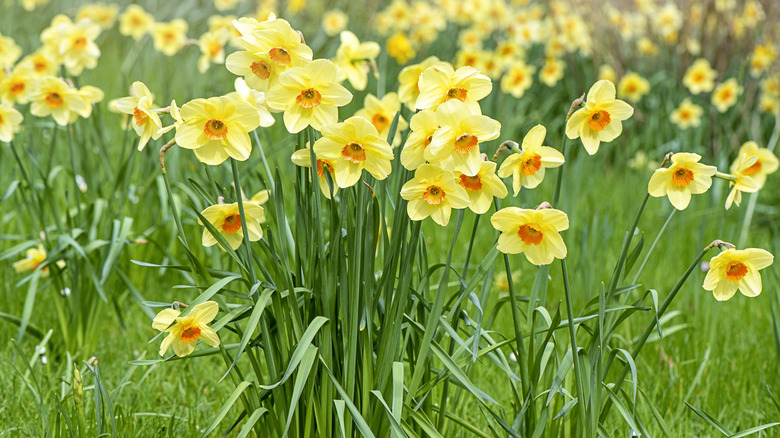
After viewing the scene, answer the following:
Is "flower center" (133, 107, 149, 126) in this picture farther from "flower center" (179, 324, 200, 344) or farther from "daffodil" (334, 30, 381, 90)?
"daffodil" (334, 30, 381, 90)

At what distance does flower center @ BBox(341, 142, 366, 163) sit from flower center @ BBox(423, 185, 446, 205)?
0.13 m

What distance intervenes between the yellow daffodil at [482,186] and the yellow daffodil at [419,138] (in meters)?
0.10

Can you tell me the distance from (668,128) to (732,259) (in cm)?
390

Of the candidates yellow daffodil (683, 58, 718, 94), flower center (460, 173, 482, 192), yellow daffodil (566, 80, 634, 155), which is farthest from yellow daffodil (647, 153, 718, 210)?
yellow daffodil (683, 58, 718, 94)

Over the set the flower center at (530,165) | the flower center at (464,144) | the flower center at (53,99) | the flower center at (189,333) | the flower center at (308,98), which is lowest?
the flower center at (189,333)

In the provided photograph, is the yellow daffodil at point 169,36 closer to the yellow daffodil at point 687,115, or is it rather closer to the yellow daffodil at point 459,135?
the yellow daffodil at point 459,135

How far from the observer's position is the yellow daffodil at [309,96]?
126cm

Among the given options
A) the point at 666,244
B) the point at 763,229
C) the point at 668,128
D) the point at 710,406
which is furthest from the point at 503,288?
the point at 668,128

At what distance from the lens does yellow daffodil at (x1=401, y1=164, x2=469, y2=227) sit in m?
1.26

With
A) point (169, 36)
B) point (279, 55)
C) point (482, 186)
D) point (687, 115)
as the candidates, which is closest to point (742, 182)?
point (482, 186)

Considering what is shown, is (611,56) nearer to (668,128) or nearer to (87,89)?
(668,128)

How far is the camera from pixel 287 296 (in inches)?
55.7

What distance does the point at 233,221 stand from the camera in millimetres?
1407

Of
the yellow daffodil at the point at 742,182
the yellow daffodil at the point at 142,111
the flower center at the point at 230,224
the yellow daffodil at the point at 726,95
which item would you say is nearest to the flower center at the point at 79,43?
the yellow daffodil at the point at 142,111
